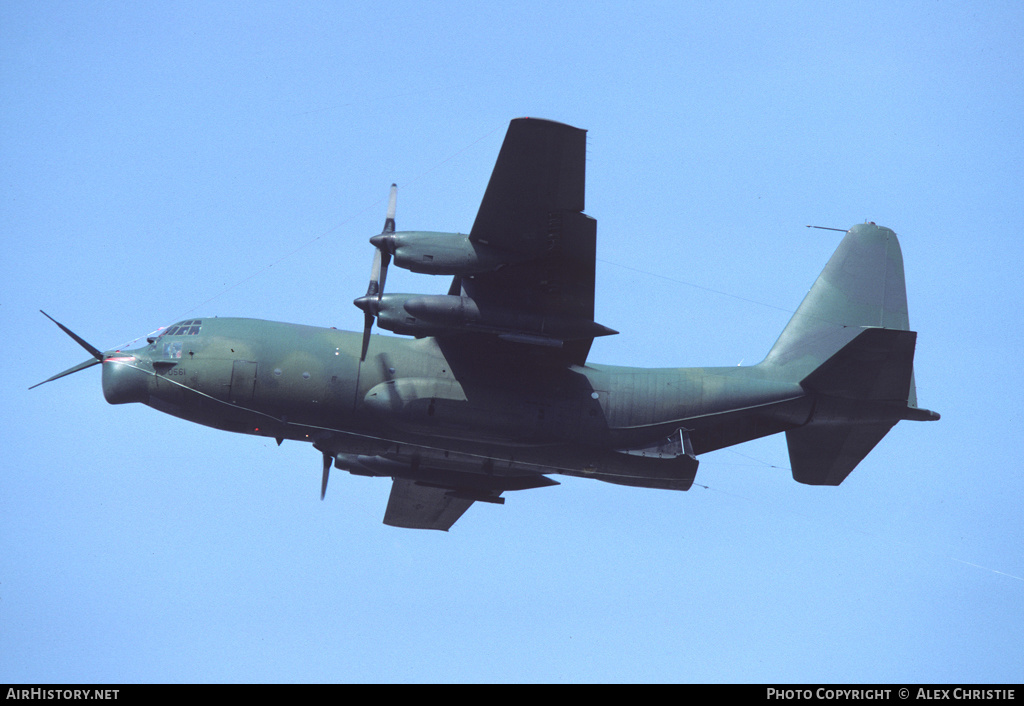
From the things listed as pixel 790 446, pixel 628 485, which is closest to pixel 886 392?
pixel 790 446

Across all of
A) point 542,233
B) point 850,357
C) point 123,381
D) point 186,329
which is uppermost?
point 542,233

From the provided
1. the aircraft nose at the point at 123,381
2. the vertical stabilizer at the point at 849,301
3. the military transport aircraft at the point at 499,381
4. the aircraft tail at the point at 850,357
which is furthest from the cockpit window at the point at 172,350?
the vertical stabilizer at the point at 849,301

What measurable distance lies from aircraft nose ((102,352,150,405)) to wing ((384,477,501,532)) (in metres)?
6.14

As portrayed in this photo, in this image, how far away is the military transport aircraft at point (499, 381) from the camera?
19.1 metres

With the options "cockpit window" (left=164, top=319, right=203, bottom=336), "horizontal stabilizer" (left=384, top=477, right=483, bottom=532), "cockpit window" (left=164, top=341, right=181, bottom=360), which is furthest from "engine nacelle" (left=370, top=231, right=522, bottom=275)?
"horizontal stabilizer" (left=384, top=477, right=483, bottom=532)

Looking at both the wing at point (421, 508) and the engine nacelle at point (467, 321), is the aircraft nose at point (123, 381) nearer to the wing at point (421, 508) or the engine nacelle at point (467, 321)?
the engine nacelle at point (467, 321)

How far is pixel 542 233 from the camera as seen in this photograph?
1894 cm

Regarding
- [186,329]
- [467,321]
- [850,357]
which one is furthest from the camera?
[186,329]

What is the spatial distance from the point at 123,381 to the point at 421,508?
24.8 ft

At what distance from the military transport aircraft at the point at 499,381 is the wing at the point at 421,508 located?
103 inches

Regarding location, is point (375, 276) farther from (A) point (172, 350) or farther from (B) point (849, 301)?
(B) point (849, 301)

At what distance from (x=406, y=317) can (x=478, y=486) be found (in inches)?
191

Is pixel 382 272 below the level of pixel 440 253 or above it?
below

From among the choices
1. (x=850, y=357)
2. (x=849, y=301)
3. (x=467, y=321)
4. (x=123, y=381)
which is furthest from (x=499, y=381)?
(x=849, y=301)
